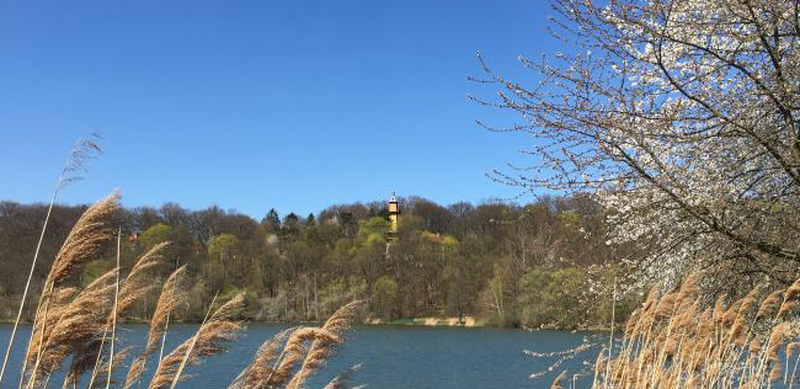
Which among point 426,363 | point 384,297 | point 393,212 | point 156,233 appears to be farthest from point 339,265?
point 426,363

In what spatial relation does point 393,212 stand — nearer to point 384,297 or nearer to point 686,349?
point 384,297

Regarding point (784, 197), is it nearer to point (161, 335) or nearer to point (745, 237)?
point (745, 237)

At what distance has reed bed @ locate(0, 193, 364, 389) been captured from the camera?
10.9 feet

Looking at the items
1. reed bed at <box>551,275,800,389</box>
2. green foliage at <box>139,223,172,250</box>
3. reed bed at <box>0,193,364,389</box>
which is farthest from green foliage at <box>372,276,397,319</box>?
reed bed at <box>0,193,364,389</box>

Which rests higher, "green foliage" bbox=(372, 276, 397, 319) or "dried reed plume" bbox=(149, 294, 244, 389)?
"green foliage" bbox=(372, 276, 397, 319)

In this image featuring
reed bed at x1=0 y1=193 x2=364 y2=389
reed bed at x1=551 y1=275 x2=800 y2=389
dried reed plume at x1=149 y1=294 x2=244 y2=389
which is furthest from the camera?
reed bed at x1=551 y1=275 x2=800 y2=389

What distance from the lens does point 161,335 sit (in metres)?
3.87

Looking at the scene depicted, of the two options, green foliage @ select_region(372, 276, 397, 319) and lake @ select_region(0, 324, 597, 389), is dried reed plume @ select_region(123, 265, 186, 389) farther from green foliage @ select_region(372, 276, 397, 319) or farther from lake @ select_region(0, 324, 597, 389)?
green foliage @ select_region(372, 276, 397, 319)

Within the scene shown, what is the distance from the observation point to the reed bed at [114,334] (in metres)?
3.32

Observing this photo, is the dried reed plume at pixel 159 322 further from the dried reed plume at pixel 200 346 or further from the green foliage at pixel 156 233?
the green foliage at pixel 156 233

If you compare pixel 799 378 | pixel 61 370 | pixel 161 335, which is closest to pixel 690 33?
pixel 799 378

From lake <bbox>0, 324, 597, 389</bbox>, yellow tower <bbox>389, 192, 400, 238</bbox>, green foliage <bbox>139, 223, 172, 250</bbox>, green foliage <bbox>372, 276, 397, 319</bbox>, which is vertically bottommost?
lake <bbox>0, 324, 597, 389</bbox>

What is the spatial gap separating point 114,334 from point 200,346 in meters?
0.50

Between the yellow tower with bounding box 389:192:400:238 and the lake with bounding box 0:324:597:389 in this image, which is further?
the yellow tower with bounding box 389:192:400:238
